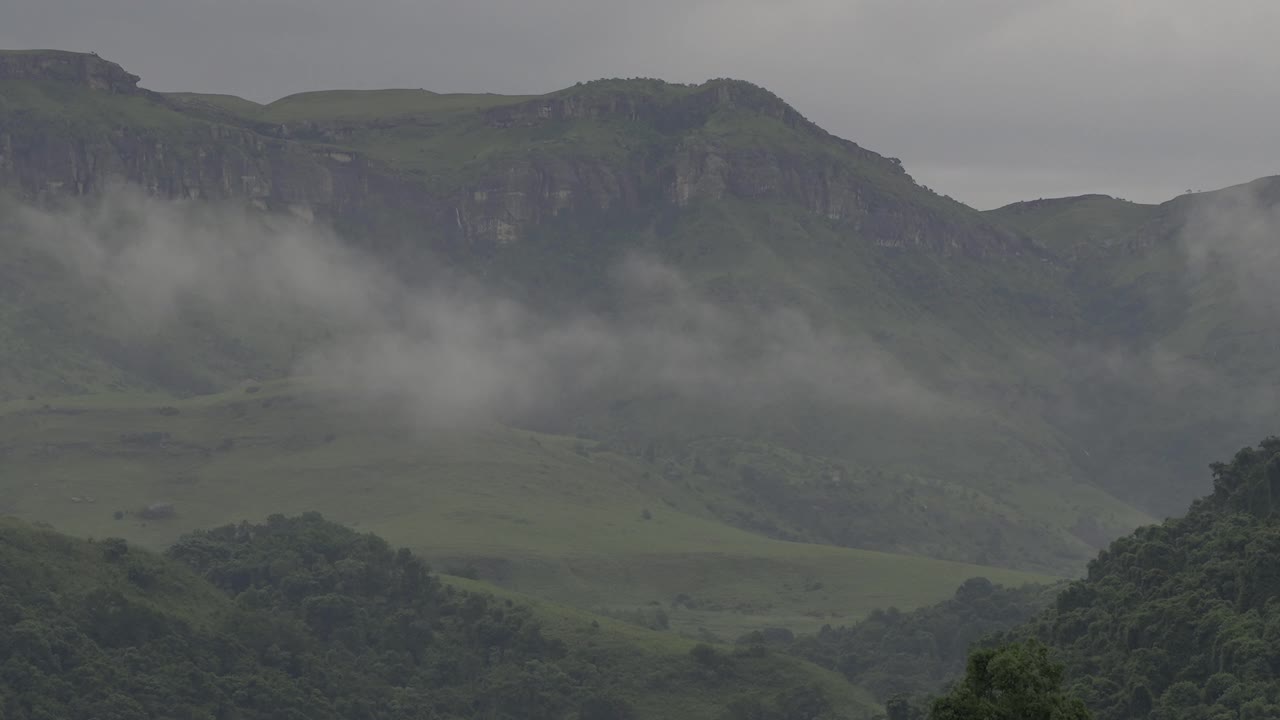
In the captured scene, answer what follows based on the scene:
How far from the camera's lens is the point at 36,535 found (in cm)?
18112

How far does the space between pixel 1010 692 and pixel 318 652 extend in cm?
12392

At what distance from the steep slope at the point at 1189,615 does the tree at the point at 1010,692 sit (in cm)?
4175

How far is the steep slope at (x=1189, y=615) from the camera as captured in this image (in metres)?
111

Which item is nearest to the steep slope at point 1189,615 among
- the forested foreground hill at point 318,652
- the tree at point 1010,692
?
the forested foreground hill at point 318,652

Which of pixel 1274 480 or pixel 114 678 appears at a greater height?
pixel 1274 480

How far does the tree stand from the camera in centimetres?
6222

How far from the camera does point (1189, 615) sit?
12138cm

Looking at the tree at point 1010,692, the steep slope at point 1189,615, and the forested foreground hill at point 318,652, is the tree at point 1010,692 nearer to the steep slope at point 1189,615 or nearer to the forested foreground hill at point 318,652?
the steep slope at point 1189,615

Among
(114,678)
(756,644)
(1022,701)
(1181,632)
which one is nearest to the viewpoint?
(1022,701)

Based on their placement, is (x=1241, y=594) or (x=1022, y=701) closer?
(x=1022, y=701)

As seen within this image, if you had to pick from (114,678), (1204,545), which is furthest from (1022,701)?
(114,678)

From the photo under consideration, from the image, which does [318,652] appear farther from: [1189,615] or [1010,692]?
[1010,692]

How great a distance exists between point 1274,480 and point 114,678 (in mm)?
87412

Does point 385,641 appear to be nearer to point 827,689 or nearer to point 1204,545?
point 827,689
